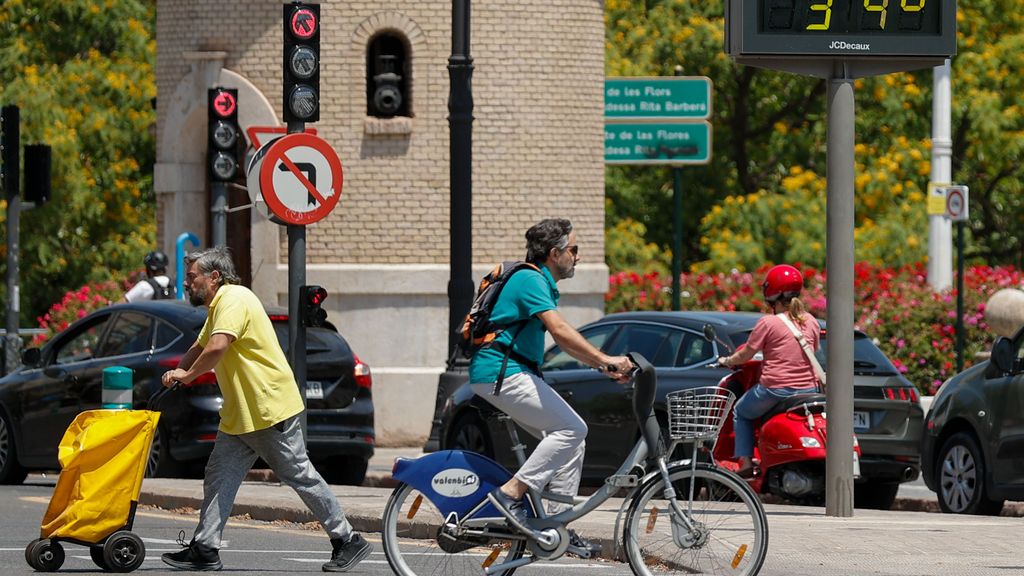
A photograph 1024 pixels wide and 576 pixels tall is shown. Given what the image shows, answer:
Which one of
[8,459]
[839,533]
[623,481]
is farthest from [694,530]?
[8,459]

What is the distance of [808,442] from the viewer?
47.1 feet

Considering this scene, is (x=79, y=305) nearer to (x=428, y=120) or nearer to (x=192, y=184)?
(x=192, y=184)

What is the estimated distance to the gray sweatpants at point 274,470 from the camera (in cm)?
1086

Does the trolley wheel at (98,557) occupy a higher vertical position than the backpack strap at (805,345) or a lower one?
lower

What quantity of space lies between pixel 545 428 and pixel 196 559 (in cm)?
221

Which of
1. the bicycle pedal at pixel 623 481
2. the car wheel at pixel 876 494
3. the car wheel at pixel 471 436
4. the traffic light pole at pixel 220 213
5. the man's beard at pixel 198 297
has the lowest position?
the car wheel at pixel 876 494


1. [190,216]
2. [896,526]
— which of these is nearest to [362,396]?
[896,526]

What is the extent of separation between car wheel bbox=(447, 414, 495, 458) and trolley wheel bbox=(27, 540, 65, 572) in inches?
248

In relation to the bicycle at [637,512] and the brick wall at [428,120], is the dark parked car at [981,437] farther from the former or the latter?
the brick wall at [428,120]

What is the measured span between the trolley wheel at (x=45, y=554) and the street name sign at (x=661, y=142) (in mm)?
14829

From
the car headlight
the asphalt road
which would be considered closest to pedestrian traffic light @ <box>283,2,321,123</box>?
the asphalt road

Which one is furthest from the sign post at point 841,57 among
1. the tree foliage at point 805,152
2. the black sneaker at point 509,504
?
the tree foliage at point 805,152

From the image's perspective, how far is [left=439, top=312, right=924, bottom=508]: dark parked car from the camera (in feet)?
51.2

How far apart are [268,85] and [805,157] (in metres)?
18.4
